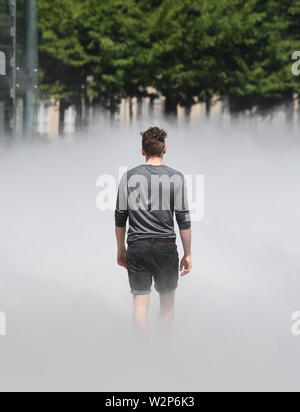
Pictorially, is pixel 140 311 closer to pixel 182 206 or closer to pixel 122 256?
pixel 122 256

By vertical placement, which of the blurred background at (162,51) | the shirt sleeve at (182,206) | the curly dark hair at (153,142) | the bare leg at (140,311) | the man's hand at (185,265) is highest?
the blurred background at (162,51)

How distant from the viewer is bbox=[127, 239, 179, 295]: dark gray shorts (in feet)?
18.8

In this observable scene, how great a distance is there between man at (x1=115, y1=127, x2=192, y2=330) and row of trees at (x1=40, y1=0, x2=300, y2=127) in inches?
1129

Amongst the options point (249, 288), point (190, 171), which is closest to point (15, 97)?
point (190, 171)

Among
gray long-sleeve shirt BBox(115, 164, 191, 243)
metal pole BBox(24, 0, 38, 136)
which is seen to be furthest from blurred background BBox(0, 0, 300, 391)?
gray long-sleeve shirt BBox(115, 164, 191, 243)

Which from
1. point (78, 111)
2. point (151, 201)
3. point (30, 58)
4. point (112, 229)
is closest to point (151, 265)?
point (151, 201)

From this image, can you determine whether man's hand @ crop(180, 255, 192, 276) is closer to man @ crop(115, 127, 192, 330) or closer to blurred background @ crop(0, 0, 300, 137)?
man @ crop(115, 127, 192, 330)

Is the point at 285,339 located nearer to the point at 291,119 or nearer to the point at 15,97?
the point at 15,97

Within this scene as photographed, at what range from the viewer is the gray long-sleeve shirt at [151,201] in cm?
562

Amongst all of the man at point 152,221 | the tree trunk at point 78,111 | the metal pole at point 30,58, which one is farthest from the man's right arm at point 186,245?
the tree trunk at point 78,111

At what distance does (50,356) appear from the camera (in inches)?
231

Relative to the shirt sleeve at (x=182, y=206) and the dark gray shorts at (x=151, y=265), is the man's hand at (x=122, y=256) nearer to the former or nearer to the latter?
the dark gray shorts at (x=151, y=265)

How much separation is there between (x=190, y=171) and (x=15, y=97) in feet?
14.1

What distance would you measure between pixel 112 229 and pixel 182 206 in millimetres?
5504
